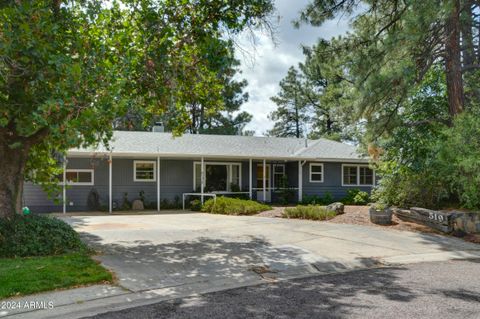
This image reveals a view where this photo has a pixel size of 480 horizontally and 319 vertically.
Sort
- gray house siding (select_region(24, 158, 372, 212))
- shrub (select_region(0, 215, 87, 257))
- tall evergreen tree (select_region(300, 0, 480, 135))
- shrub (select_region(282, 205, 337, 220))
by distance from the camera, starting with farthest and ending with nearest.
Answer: gray house siding (select_region(24, 158, 372, 212))
shrub (select_region(282, 205, 337, 220))
tall evergreen tree (select_region(300, 0, 480, 135))
shrub (select_region(0, 215, 87, 257))

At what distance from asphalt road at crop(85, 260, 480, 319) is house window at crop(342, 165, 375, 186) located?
672 inches

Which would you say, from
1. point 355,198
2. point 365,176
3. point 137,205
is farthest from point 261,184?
point 137,205

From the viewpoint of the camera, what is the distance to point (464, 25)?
1427 centimetres

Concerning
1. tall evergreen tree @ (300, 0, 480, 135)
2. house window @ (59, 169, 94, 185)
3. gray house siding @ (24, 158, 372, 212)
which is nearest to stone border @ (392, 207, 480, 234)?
tall evergreen tree @ (300, 0, 480, 135)

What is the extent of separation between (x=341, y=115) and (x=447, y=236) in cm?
529

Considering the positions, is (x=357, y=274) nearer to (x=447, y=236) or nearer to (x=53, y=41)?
(x=447, y=236)

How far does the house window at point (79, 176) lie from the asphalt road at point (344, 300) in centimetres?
1471

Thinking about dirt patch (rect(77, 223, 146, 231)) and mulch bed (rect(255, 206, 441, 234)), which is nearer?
dirt patch (rect(77, 223, 146, 231))

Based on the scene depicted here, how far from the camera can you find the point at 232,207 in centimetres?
1727

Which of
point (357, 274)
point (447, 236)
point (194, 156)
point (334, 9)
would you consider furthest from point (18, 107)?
point (194, 156)

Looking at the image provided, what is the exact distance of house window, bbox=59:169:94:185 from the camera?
19.2 meters

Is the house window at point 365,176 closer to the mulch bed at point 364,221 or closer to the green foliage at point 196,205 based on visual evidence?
the mulch bed at point 364,221

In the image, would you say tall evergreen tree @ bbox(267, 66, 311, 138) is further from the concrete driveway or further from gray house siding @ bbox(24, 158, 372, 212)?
the concrete driveway

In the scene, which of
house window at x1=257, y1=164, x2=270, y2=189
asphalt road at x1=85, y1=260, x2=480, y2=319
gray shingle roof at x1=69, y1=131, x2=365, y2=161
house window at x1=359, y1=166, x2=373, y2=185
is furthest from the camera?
house window at x1=359, y1=166, x2=373, y2=185
